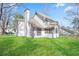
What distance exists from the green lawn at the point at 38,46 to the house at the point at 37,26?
1.9 inches

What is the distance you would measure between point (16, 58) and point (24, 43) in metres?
0.15

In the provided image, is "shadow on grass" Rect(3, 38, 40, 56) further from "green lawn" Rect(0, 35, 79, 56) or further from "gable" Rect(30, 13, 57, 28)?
"gable" Rect(30, 13, 57, 28)

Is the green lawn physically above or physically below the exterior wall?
below

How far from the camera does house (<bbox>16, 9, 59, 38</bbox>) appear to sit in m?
2.03

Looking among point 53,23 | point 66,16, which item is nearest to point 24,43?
point 53,23

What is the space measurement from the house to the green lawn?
1.9 inches

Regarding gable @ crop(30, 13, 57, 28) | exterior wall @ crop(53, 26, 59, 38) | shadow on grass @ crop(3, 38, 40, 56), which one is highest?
gable @ crop(30, 13, 57, 28)

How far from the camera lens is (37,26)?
2.05 m

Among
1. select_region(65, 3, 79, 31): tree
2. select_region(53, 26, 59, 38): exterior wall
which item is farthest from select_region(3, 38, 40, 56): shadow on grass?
select_region(65, 3, 79, 31): tree

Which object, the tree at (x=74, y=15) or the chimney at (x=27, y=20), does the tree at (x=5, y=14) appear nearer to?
the chimney at (x=27, y=20)

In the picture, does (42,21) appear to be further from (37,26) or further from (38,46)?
(38,46)

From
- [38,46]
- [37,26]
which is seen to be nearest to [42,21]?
[37,26]

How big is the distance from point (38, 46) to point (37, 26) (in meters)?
0.19

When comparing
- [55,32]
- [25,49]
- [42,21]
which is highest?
[42,21]
